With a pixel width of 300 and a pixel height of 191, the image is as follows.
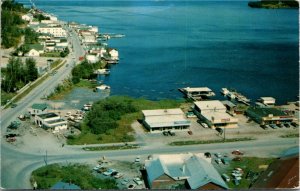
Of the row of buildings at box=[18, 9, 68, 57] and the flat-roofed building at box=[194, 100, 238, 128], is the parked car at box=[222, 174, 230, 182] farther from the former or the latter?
the row of buildings at box=[18, 9, 68, 57]

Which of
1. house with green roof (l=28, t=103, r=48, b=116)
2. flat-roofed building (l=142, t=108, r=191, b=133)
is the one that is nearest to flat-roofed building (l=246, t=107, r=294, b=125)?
flat-roofed building (l=142, t=108, r=191, b=133)

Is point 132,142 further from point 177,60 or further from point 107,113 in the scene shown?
point 177,60

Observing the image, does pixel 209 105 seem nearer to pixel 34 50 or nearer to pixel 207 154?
pixel 207 154

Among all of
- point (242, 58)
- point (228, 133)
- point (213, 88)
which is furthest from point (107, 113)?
point (242, 58)

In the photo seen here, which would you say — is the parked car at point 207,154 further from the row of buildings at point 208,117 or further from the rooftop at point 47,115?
the rooftop at point 47,115

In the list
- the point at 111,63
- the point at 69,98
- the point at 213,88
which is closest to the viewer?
the point at 69,98

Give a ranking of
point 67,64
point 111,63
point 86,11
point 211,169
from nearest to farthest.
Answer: point 211,169
point 67,64
point 111,63
point 86,11
